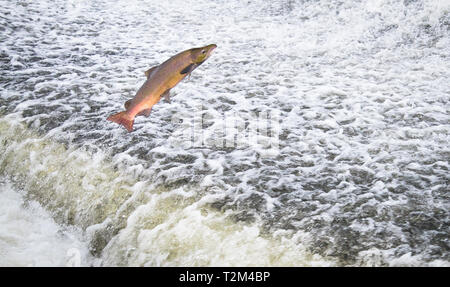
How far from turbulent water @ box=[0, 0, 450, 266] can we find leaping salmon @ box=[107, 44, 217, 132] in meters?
0.89

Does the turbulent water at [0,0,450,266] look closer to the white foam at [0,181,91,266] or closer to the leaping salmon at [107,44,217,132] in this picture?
the white foam at [0,181,91,266]

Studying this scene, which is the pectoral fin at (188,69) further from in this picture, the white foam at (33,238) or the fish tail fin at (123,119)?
the white foam at (33,238)

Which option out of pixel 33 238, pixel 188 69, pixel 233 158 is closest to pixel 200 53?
pixel 188 69

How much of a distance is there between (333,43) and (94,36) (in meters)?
4.70

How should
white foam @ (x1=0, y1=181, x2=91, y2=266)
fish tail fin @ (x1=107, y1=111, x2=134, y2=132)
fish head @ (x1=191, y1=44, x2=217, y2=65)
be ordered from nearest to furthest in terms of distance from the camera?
fish head @ (x1=191, y1=44, x2=217, y2=65)
fish tail fin @ (x1=107, y1=111, x2=134, y2=132)
white foam @ (x1=0, y1=181, x2=91, y2=266)

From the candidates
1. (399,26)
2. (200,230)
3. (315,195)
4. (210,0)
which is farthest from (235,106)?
(210,0)

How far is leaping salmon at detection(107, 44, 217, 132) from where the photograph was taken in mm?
2447

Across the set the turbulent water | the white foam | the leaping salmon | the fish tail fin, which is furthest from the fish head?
the white foam

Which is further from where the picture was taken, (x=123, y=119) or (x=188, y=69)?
(x=123, y=119)

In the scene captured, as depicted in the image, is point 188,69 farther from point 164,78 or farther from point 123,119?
point 123,119

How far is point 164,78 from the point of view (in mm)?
2531

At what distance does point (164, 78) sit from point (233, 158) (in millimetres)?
1466

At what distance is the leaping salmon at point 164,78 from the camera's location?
2447 mm

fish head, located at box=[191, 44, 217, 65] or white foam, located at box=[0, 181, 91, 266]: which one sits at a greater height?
fish head, located at box=[191, 44, 217, 65]
